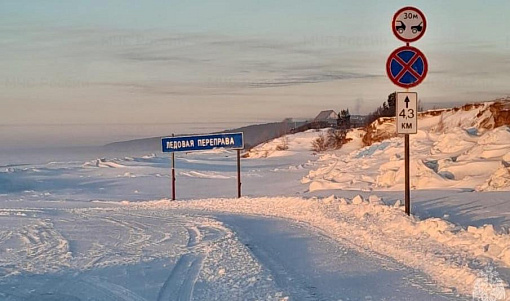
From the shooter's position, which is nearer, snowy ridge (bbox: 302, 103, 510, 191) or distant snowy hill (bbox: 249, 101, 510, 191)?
snowy ridge (bbox: 302, 103, 510, 191)

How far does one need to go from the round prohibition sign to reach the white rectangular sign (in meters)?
0.34

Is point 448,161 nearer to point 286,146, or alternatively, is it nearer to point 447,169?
point 447,169

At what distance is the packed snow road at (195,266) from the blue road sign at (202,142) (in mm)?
10222

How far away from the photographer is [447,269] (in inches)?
336

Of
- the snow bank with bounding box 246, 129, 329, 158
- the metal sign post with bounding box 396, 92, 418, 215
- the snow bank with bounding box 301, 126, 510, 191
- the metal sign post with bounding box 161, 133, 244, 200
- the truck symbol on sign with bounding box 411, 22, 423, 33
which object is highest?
the truck symbol on sign with bounding box 411, 22, 423, 33

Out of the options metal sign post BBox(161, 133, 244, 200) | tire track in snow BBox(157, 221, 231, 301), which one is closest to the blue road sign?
metal sign post BBox(161, 133, 244, 200)

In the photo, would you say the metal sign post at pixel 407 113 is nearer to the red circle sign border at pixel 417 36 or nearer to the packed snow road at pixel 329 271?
the red circle sign border at pixel 417 36

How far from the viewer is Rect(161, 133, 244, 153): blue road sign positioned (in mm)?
24891

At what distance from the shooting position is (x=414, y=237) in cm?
1109

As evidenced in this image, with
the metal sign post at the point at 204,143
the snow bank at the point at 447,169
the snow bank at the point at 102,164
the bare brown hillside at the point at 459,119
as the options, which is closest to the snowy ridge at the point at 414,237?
the snow bank at the point at 447,169

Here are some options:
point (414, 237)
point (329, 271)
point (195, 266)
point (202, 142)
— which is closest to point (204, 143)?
point (202, 142)

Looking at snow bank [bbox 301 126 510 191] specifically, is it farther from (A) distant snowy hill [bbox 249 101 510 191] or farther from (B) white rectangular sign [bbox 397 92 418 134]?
(B) white rectangular sign [bbox 397 92 418 134]

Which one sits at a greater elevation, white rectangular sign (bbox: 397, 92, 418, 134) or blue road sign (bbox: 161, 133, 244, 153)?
white rectangular sign (bbox: 397, 92, 418, 134)

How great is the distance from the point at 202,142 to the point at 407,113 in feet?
42.9
